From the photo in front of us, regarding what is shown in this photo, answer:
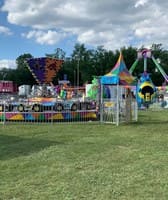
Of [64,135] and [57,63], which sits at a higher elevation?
[57,63]

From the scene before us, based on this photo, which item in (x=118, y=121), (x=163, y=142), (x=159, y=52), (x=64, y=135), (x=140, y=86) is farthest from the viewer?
(x=159, y=52)

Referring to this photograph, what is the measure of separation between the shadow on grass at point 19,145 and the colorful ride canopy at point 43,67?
10.0 m

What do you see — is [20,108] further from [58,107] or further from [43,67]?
[43,67]

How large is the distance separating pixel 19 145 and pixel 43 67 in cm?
1189

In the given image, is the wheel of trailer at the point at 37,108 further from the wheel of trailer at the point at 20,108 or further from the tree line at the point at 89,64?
the tree line at the point at 89,64

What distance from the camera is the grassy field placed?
20.8 feet

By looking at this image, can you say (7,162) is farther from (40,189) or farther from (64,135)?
(64,135)

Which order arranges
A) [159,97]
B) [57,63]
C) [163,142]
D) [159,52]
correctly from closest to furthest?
1. [163,142]
2. [57,63]
3. [159,97]
4. [159,52]

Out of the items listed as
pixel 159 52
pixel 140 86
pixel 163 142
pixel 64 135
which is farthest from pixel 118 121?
pixel 159 52

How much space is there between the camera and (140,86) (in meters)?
30.4

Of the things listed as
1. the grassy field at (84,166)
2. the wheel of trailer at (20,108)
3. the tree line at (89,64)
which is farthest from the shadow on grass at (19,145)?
the tree line at (89,64)

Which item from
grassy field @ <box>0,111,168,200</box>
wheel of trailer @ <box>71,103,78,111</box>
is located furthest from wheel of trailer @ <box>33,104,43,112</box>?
grassy field @ <box>0,111,168,200</box>

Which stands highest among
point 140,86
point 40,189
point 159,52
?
point 159,52

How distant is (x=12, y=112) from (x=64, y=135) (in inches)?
237
